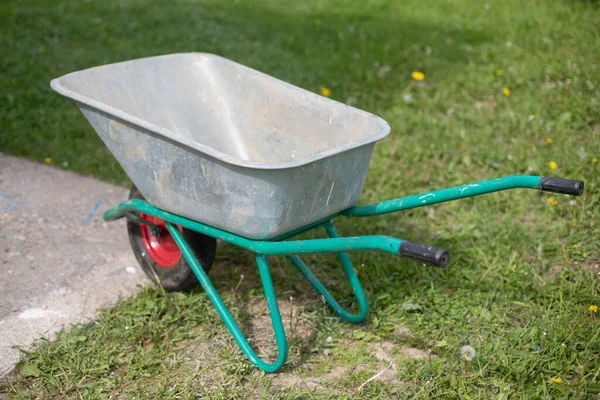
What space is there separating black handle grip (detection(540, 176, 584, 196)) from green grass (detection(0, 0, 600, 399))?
0.78 meters

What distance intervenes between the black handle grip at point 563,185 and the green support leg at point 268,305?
39.2 inches

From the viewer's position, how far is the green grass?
2594mm

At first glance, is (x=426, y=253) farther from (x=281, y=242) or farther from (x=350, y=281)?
(x=350, y=281)

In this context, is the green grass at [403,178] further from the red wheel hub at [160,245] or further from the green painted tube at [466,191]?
the green painted tube at [466,191]

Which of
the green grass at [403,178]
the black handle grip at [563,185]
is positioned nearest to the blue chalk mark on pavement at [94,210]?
the green grass at [403,178]

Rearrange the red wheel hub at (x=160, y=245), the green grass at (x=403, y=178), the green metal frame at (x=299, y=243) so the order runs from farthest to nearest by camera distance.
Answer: the red wheel hub at (x=160, y=245) → the green grass at (x=403, y=178) → the green metal frame at (x=299, y=243)

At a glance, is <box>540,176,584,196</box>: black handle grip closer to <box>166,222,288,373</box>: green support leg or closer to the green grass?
the green grass

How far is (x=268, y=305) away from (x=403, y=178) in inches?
70.3

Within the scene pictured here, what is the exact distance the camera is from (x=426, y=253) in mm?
1810

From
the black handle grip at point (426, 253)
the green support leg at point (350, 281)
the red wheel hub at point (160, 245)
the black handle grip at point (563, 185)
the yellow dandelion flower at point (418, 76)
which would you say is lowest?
the red wheel hub at point (160, 245)

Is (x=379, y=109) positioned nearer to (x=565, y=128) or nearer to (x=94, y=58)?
(x=565, y=128)

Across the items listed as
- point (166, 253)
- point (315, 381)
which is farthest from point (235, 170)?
point (166, 253)

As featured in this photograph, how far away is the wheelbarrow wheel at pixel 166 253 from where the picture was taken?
287 centimetres

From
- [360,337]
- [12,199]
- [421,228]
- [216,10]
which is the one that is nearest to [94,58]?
[216,10]
